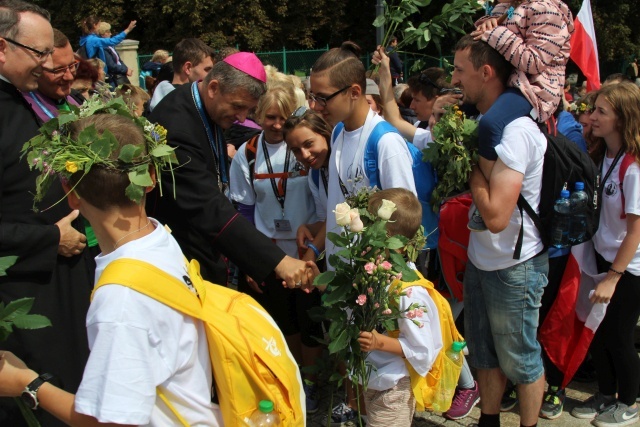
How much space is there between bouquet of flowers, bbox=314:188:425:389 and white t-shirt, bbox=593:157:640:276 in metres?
1.69

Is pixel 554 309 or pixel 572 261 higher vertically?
pixel 572 261

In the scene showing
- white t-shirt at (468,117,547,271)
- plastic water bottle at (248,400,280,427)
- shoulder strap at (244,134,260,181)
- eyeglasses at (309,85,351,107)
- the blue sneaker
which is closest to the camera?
plastic water bottle at (248,400,280,427)

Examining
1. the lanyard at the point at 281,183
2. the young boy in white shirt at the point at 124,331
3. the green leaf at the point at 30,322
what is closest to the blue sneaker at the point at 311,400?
the lanyard at the point at 281,183

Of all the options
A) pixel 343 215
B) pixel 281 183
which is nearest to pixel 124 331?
pixel 343 215

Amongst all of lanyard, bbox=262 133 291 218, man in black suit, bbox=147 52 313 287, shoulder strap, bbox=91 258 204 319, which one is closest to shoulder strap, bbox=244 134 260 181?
lanyard, bbox=262 133 291 218

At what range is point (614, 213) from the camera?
3.95 meters

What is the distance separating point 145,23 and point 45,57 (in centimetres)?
2542

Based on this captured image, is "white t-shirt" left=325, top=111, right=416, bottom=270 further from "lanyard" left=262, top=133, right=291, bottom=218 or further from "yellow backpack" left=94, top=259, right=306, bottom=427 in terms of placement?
"yellow backpack" left=94, top=259, right=306, bottom=427

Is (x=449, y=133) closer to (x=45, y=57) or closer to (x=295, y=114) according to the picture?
(x=295, y=114)

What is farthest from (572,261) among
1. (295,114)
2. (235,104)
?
(235,104)

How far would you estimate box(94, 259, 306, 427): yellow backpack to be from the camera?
6.19 ft

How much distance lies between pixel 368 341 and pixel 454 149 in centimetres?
109

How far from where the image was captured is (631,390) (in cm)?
414

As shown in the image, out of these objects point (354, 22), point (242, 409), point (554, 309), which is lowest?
point (354, 22)
